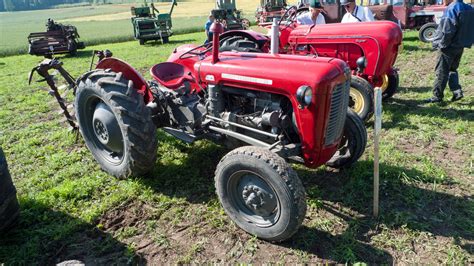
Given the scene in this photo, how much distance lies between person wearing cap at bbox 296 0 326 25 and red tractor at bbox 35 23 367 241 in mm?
2879

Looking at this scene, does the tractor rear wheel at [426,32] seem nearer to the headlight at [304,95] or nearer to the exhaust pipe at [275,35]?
the exhaust pipe at [275,35]

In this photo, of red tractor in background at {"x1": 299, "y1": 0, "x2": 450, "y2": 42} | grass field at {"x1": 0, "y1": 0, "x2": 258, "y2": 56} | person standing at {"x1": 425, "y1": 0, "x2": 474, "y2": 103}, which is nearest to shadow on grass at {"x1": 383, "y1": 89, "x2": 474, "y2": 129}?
person standing at {"x1": 425, "y1": 0, "x2": 474, "y2": 103}

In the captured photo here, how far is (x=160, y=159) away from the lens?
429 centimetres

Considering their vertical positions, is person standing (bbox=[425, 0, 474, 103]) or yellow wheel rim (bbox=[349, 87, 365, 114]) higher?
person standing (bbox=[425, 0, 474, 103])

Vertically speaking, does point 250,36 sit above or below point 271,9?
below

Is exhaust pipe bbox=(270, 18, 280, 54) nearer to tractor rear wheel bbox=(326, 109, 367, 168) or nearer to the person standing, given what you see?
tractor rear wheel bbox=(326, 109, 367, 168)

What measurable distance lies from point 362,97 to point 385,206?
2.17 meters

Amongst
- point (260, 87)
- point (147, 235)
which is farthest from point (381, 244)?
point (147, 235)

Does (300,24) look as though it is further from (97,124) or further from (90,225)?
(90,225)

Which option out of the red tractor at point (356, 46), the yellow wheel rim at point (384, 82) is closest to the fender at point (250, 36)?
the red tractor at point (356, 46)

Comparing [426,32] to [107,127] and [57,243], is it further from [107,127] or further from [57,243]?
[57,243]

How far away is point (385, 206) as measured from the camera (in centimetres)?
321

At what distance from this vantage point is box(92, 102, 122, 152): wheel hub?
146 inches

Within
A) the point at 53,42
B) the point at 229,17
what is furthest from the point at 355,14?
the point at 229,17
